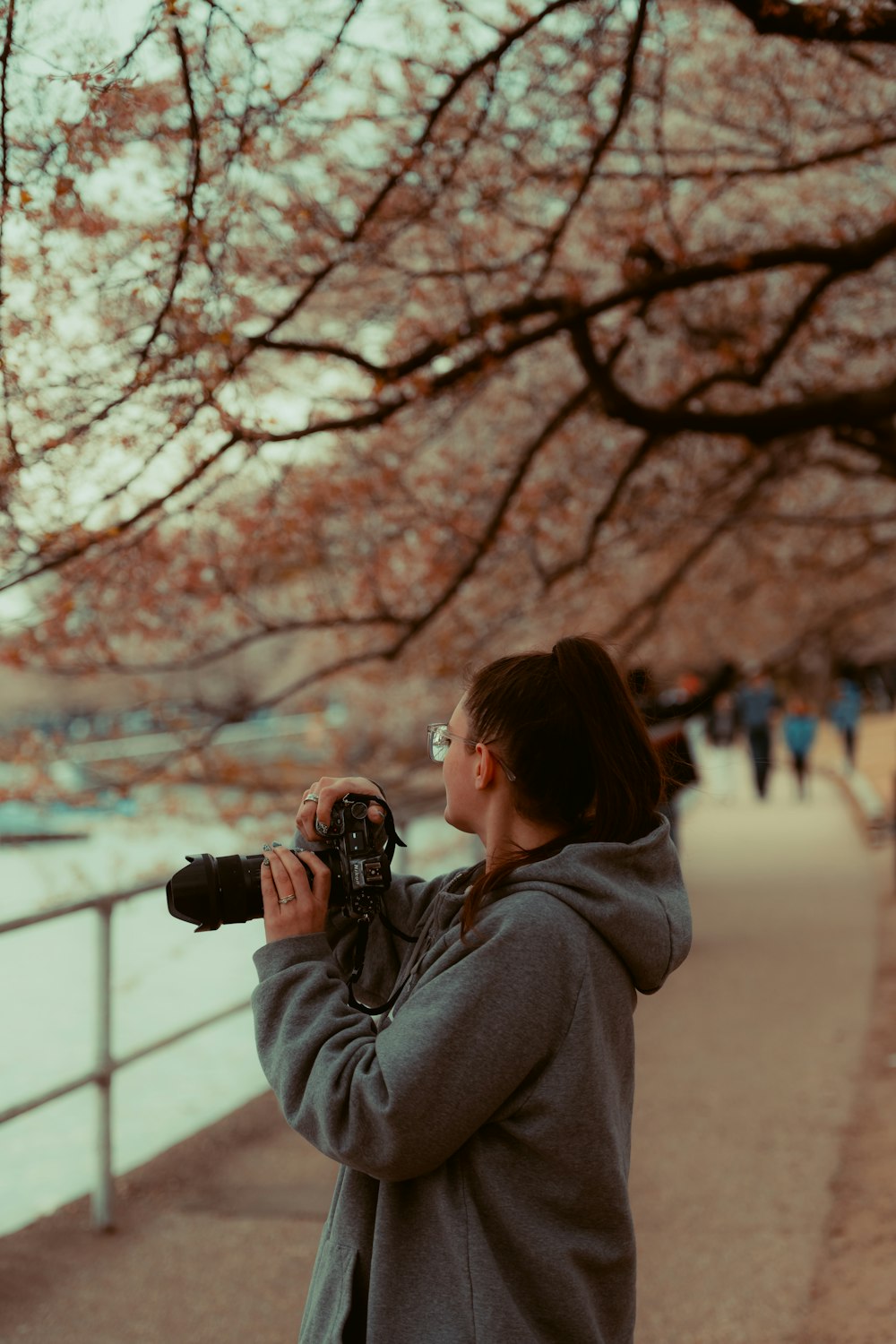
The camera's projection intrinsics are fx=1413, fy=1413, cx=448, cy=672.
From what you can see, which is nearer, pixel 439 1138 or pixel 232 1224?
pixel 439 1138

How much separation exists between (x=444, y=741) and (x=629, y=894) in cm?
33

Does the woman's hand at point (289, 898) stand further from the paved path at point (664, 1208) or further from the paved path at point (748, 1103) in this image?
the paved path at point (748, 1103)

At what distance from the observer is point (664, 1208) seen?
4.94 meters

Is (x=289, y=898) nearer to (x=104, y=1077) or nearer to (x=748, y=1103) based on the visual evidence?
(x=104, y=1077)

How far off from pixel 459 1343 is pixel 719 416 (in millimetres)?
5641

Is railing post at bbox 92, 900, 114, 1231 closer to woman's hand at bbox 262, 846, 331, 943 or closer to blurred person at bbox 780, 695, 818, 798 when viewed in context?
woman's hand at bbox 262, 846, 331, 943

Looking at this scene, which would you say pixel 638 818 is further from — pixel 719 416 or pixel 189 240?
pixel 719 416

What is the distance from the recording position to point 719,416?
22.2 feet

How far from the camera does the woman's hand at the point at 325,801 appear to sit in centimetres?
194

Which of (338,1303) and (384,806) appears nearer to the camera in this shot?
(338,1303)

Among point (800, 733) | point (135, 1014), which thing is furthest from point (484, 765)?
point (800, 733)

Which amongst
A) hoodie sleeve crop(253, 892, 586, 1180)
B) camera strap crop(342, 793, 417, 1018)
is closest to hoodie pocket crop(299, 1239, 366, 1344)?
hoodie sleeve crop(253, 892, 586, 1180)

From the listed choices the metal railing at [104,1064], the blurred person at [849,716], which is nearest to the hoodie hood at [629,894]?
the metal railing at [104,1064]

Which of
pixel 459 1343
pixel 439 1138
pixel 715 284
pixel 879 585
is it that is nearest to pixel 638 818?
pixel 439 1138
